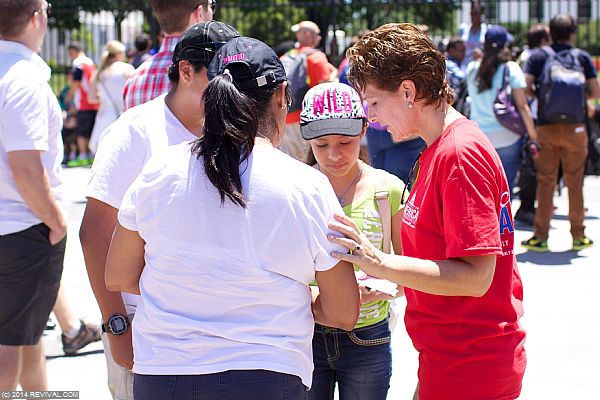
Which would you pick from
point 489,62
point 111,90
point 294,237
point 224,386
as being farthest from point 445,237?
point 111,90

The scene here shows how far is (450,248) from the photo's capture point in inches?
99.0

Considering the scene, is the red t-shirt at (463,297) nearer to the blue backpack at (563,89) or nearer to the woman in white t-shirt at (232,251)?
the woman in white t-shirt at (232,251)

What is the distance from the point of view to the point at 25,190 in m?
4.18

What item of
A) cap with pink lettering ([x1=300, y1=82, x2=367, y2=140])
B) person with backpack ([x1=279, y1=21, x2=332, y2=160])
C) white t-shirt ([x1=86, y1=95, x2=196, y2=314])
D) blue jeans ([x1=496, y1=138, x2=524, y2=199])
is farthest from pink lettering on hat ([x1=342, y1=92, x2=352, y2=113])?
blue jeans ([x1=496, y1=138, x2=524, y2=199])

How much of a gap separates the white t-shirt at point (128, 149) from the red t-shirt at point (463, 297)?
35.1 inches

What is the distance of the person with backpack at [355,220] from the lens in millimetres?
3275

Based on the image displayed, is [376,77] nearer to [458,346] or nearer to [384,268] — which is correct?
[384,268]

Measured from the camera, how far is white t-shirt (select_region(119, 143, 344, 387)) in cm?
236

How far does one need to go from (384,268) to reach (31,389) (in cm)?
265

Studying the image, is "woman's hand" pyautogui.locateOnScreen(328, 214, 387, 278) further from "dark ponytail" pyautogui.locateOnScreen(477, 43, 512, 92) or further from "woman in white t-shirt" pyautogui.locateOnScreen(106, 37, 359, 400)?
"dark ponytail" pyautogui.locateOnScreen(477, 43, 512, 92)

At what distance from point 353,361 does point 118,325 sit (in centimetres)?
83

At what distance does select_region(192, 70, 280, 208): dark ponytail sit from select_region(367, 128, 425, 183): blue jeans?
528 cm

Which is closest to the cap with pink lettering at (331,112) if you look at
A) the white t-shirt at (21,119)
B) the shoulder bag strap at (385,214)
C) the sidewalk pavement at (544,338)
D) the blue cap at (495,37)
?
the shoulder bag strap at (385,214)

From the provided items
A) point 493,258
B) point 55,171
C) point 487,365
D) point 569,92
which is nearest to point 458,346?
point 487,365
